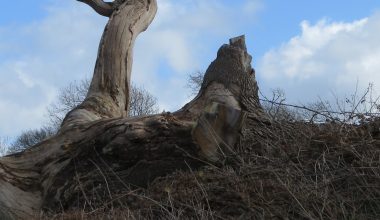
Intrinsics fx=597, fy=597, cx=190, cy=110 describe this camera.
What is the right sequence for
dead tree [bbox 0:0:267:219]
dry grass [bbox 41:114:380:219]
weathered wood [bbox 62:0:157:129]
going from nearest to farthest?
dry grass [bbox 41:114:380:219]
dead tree [bbox 0:0:267:219]
weathered wood [bbox 62:0:157:129]

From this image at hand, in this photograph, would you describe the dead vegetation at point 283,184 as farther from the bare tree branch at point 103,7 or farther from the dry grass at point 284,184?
the bare tree branch at point 103,7

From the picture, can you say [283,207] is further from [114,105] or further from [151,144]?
[114,105]

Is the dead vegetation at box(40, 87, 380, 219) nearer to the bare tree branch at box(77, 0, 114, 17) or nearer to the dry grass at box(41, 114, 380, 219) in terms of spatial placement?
the dry grass at box(41, 114, 380, 219)

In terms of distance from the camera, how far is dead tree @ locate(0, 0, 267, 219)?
22.7 ft

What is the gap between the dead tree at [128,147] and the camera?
692cm

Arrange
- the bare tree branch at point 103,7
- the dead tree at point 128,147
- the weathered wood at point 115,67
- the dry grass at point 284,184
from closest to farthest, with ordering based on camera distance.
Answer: the dry grass at point 284,184 → the dead tree at point 128,147 → the weathered wood at point 115,67 → the bare tree branch at point 103,7

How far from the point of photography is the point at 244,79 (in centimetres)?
851

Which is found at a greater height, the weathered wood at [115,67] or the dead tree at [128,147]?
the weathered wood at [115,67]

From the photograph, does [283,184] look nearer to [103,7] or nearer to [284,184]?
[284,184]

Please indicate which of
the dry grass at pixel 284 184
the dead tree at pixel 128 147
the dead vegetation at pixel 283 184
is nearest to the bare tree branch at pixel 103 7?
the dead tree at pixel 128 147

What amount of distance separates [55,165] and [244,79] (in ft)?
9.45

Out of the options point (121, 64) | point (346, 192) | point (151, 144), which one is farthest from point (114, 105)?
point (346, 192)

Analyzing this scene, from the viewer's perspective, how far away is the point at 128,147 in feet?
23.9

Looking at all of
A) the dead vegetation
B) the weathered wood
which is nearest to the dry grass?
the dead vegetation
